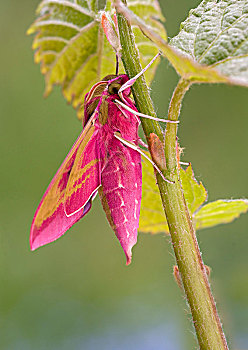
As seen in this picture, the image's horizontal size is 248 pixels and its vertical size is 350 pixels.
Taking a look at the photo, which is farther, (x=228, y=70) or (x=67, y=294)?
(x=67, y=294)

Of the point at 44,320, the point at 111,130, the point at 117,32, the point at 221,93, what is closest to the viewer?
the point at 117,32

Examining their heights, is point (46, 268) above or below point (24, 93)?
below

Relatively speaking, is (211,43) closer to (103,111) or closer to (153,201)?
(103,111)

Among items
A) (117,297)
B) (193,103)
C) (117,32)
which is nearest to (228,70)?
(117,32)

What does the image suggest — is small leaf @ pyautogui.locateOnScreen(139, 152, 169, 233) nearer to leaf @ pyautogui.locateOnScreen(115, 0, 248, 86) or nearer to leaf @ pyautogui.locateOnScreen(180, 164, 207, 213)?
leaf @ pyautogui.locateOnScreen(180, 164, 207, 213)

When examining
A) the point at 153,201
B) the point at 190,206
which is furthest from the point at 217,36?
the point at 153,201

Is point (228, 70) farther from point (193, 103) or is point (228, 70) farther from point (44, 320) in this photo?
point (44, 320)

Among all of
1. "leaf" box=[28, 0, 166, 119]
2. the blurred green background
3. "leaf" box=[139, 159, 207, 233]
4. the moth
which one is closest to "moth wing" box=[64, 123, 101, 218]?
the moth
